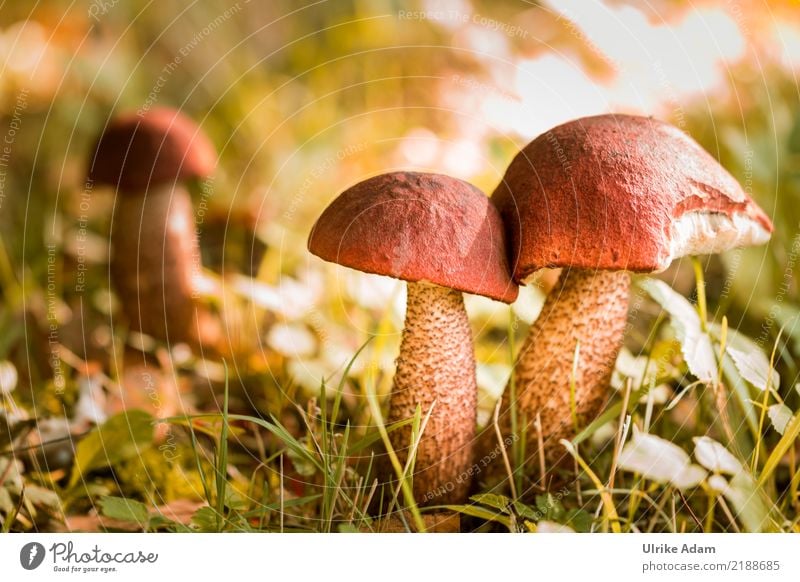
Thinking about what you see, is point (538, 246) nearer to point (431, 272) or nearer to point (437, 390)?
point (431, 272)

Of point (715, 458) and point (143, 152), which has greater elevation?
point (143, 152)

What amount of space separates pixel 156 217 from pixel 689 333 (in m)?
1.66

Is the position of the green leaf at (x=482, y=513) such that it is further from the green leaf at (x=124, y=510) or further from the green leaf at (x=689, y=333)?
the green leaf at (x=124, y=510)

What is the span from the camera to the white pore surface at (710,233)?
3.24ft

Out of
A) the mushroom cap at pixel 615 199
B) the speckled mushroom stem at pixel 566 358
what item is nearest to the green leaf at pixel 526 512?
the speckled mushroom stem at pixel 566 358

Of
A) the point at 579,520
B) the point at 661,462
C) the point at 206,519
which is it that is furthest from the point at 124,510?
the point at 661,462

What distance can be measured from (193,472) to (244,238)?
112 cm

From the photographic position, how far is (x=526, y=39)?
222cm

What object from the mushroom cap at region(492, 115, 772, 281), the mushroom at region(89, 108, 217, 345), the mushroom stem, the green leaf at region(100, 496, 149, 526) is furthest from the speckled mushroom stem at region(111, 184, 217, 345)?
the mushroom cap at region(492, 115, 772, 281)

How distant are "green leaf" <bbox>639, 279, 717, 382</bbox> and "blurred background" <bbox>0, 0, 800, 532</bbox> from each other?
25 centimetres

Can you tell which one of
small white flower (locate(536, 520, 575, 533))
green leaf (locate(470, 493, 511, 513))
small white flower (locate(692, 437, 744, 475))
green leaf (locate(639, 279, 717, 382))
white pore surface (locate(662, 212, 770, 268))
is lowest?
small white flower (locate(536, 520, 575, 533))

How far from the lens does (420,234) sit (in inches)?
36.4

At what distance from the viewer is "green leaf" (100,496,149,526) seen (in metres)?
1.06

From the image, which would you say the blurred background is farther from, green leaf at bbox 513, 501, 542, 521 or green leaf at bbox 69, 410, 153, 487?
green leaf at bbox 513, 501, 542, 521
